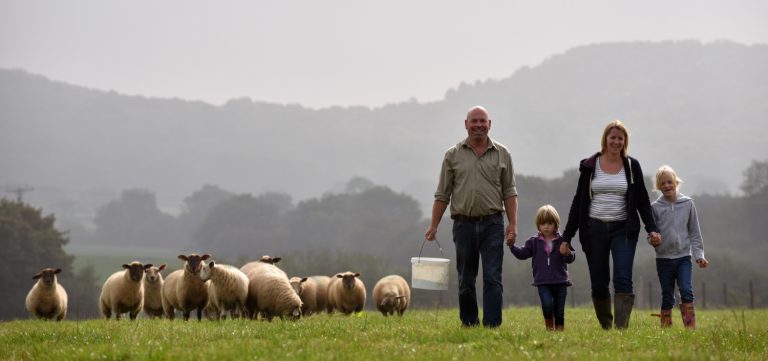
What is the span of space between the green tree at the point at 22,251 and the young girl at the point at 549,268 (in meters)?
64.6

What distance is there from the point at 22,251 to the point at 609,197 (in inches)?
2674

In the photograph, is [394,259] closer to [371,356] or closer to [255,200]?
[255,200]

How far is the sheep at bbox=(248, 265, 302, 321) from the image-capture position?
17734 mm

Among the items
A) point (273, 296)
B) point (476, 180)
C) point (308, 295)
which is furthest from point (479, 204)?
point (308, 295)

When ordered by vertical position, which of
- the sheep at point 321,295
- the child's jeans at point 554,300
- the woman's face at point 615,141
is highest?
the woman's face at point 615,141

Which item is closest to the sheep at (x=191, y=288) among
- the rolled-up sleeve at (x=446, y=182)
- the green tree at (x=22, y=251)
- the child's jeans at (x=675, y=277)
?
the rolled-up sleeve at (x=446, y=182)

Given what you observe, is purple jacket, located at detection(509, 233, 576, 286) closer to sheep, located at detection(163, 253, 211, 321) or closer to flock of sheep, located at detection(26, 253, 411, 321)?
flock of sheep, located at detection(26, 253, 411, 321)

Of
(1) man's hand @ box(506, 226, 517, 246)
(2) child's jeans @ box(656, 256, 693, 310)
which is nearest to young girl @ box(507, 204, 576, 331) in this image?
(1) man's hand @ box(506, 226, 517, 246)

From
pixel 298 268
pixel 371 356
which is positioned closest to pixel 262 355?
pixel 371 356

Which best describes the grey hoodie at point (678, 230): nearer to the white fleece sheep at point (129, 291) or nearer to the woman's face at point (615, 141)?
the woman's face at point (615, 141)

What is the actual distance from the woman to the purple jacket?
49 cm

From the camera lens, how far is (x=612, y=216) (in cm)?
1089

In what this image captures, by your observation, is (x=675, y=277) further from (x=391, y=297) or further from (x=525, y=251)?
(x=391, y=297)

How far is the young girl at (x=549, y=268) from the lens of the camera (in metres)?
11.5
